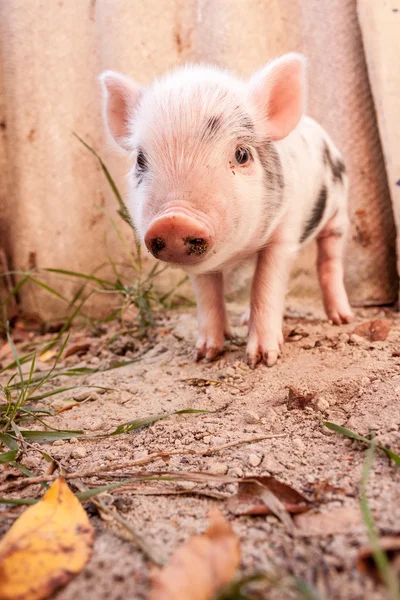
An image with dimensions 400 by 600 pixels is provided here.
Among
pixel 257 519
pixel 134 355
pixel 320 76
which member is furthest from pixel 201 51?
pixel 257 519

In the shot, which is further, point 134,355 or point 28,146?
point 28,146

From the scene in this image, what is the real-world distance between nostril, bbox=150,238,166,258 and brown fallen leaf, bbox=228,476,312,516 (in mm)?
718

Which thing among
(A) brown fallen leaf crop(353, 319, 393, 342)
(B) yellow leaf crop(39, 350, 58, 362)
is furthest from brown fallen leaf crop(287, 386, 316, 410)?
(B) yellow leaf crop(39, 350, 58, 362)

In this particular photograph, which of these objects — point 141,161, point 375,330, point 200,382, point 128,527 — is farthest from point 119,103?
point 128,527

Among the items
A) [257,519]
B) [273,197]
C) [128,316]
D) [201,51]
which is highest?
[201,51]

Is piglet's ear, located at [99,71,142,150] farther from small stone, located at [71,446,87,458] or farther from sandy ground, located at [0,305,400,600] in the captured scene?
small stone, located at [71,446,87,458]

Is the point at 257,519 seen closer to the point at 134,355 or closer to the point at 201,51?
the point at 134,355

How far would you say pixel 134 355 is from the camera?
2.66m

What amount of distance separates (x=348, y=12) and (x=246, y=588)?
11.1 feet

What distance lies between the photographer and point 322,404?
1596 millimetres

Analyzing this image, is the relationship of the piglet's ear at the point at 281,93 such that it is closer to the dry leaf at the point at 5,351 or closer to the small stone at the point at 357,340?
the small stone at the point at 357,340

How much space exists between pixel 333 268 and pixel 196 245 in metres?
1.59

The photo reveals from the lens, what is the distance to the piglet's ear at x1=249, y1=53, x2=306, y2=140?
2055 mm

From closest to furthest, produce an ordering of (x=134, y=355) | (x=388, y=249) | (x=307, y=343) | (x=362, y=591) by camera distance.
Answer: (x=362, y=591)
(x=307, y=343)
(x=134, y=355)
(x=388, y=249)
